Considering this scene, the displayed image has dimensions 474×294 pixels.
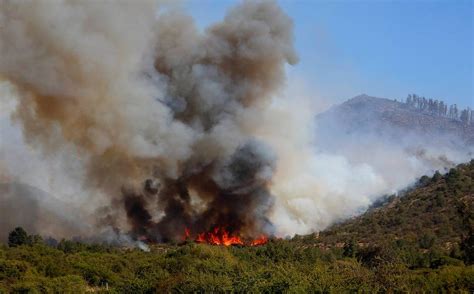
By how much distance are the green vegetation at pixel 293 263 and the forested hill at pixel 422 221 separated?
123mm

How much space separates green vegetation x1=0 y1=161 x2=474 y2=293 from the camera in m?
25.9

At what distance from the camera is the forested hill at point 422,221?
55.2 metres

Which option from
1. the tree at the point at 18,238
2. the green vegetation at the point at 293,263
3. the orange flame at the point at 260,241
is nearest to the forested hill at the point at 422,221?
the green vegetation at the point at 293,263

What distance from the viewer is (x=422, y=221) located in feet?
204

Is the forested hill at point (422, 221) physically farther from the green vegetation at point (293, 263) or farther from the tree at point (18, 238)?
the tree at point (18, 238)

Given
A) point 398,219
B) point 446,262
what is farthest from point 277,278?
point 398,219

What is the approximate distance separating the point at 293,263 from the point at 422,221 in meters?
29.4

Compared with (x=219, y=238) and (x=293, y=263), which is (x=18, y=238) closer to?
(x=219, y=238)

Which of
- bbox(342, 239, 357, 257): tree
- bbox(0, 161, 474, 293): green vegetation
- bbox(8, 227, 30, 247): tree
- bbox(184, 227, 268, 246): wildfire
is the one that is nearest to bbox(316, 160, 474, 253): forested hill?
bbox(0, 161, 474, 293): green vegetation

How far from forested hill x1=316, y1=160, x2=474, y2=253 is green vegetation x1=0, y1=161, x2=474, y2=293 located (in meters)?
0.12

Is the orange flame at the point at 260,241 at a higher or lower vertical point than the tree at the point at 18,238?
lower

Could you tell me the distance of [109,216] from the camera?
54656 millimetres

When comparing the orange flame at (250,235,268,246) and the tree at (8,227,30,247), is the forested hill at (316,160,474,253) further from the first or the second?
the tree at (8,227,30,247)

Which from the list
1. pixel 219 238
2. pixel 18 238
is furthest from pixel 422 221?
pixel 18 238
